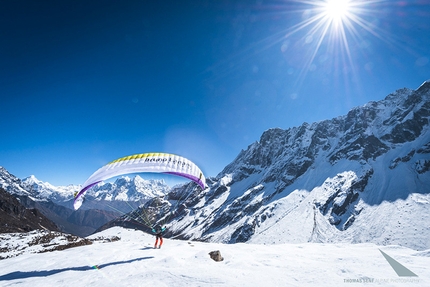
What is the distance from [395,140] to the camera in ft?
363

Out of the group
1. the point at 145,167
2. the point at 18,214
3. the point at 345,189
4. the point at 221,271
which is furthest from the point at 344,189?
the point at 18,214

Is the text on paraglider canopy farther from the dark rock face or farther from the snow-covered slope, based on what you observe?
the dark rock face

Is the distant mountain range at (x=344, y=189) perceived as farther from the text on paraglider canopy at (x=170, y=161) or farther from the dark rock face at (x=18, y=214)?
the dark rock face at (x=18, y=214)

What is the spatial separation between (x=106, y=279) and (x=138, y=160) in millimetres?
8286

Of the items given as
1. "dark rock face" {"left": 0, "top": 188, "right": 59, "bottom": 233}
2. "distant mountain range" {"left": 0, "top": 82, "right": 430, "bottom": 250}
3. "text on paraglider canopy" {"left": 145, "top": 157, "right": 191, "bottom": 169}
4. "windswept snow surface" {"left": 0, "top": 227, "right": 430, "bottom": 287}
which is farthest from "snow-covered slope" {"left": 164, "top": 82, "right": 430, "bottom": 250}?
"dark rock face" {"left": 0, "top": 188, "right": 59, "bottom": 233}

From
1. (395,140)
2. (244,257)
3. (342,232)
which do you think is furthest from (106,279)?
(395,140)

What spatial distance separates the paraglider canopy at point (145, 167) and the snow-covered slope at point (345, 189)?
6991cm

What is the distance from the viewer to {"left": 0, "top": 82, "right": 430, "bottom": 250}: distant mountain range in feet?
229

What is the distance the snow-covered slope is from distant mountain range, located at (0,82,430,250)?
0.98 ft

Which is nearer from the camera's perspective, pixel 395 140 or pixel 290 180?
pixel 395 140

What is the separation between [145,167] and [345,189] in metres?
102

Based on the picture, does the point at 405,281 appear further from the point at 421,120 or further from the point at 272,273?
the point at 421,120

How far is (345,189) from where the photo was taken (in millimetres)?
91188

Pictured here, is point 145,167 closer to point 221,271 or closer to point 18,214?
point 221,271
